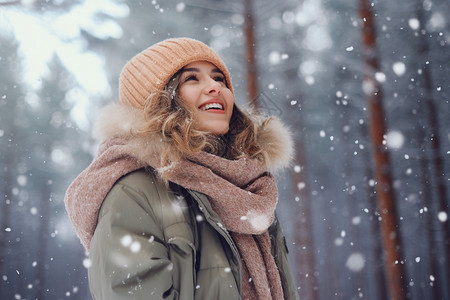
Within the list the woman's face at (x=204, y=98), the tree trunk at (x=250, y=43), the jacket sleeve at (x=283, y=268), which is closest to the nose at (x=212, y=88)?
the woman's face at (x=204, y=98)

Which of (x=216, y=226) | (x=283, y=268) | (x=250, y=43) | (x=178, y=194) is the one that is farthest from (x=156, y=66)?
(x=250, y=43)

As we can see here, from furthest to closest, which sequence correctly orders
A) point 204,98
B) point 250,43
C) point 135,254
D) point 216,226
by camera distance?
point 250,43 → point 204,98 → point 216,226 → point 135,254

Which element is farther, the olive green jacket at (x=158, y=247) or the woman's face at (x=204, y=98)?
the woman's face at (x=204, y=98)

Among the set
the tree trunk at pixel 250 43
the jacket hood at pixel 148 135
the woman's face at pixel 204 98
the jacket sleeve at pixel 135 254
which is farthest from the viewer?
the tree trunk at pixel 250 43

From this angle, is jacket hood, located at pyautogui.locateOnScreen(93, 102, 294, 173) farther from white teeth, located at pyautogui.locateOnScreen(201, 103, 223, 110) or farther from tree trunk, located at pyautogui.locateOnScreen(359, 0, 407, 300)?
tree trunk, located at pyautogui.locateOnScreen(359, 0, 407, 300)

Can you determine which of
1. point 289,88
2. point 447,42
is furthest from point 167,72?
point 447,42

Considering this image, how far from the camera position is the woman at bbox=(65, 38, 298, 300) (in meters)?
1.47

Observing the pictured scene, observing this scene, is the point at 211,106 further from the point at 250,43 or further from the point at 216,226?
the point at 250,43

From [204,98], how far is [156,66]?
0.34m

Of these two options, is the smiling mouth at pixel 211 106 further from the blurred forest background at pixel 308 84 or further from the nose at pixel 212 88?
the blurred forest background at pixel 308 84

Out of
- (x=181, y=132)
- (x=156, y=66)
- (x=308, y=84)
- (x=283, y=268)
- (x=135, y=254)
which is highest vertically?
(x=156, y=66)

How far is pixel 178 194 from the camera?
175 centimetres

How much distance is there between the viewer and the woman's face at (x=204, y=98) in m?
2.05

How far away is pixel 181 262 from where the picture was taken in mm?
1515
